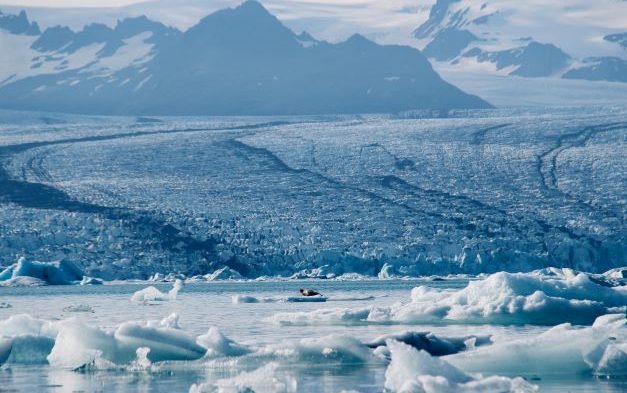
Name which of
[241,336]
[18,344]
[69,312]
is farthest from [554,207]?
[18,344]

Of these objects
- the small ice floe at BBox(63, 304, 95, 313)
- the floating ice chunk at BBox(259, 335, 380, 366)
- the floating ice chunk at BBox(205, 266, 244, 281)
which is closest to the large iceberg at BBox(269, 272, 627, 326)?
the floating ice chunk at BBox(259, 335, 380, 366)

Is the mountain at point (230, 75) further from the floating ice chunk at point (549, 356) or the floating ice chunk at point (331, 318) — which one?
the floating ice chunk at point (549, 356)

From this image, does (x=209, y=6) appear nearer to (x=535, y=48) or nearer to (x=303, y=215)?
(x=535, y=48)

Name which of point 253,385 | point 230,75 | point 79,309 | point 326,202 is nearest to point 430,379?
point 253,385

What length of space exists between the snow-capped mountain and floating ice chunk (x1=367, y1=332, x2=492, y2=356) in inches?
4060

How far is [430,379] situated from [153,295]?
15.1 metres

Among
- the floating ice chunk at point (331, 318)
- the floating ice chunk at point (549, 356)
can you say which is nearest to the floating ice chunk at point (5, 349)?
the floating ice chunk at point (549, 356)

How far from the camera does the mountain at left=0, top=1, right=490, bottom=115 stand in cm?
8888

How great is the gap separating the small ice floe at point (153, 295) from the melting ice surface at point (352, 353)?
290 inches

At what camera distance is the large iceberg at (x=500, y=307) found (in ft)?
49.4

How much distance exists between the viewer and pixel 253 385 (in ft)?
30.3

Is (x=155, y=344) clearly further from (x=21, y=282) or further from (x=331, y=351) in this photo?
(x=21, y=282)

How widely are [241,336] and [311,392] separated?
200 inches

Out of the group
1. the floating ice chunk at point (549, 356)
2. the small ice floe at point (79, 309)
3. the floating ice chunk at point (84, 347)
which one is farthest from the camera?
the small ice floe at point (79, 309)
